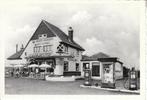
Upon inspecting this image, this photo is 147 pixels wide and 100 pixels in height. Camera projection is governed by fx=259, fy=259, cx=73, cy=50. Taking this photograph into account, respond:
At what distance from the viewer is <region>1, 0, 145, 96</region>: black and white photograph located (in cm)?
643

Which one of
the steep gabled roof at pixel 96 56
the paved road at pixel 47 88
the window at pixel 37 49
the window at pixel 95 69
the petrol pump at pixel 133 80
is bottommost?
the paved road at pixel 47 88

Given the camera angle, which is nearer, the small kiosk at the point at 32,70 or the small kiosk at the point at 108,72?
the small kiosk at the point at 108,72

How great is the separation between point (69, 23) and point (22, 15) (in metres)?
1.21

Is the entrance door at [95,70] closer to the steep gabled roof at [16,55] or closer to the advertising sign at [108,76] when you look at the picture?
the advertising sign at [108,76]

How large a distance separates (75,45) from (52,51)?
0.74 metres

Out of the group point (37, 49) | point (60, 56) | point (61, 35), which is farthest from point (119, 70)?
point (37, 49)

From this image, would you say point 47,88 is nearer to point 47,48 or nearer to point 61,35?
point 47,48

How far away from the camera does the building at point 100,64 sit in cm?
679

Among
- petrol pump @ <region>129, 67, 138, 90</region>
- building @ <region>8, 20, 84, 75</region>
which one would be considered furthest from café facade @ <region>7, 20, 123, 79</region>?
petrol pump @ <region>129, 67, 138, 90</region>

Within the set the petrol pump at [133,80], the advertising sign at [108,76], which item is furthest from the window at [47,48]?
the petrol pump at [133,80]

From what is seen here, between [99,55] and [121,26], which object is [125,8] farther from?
[99,55]

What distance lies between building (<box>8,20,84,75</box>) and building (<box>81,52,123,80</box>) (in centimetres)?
27

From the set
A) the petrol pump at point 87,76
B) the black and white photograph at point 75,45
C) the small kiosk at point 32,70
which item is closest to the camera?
the black and white photograph at point 75,45

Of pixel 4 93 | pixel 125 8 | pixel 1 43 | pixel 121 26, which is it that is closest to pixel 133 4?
pixel 125 8
